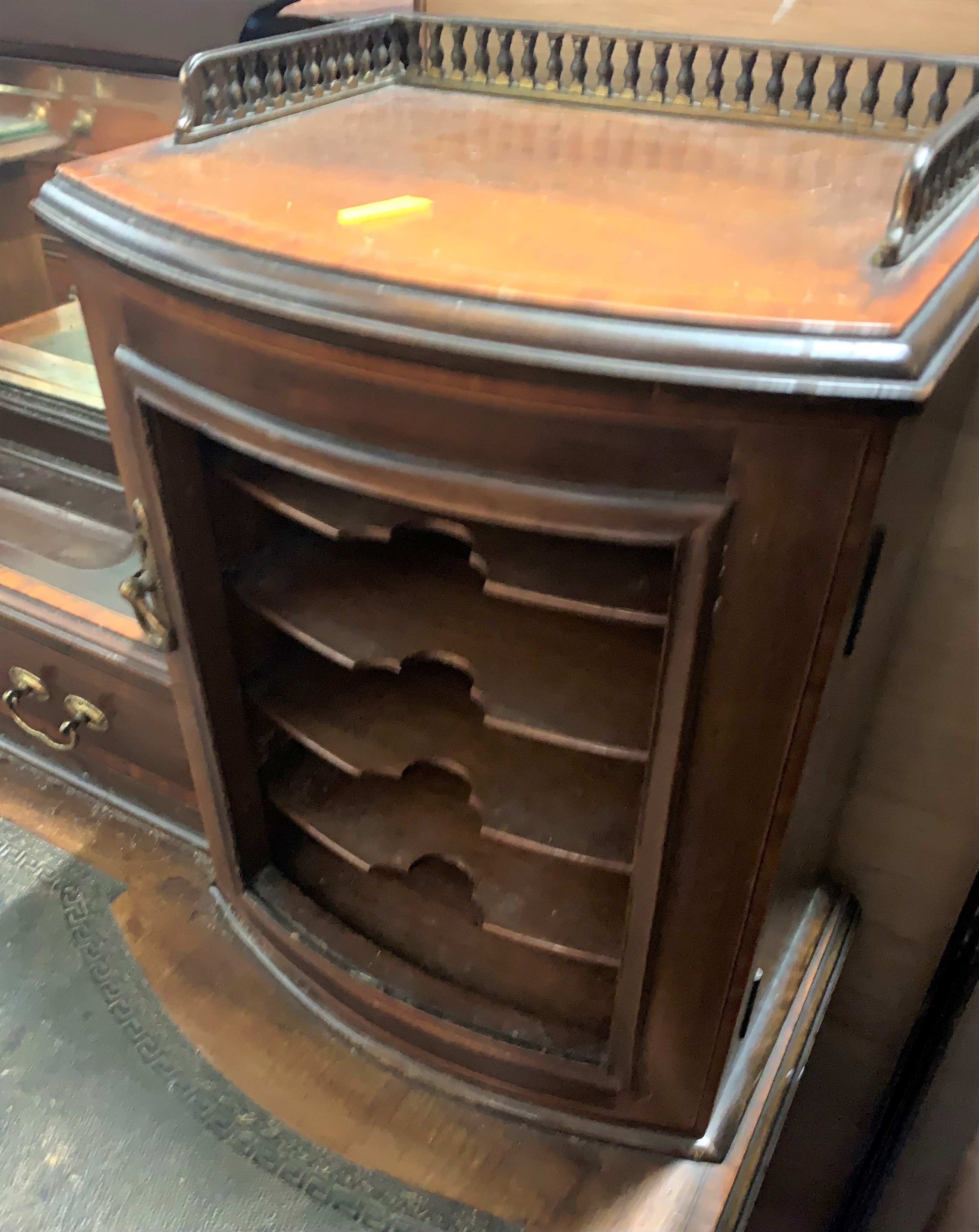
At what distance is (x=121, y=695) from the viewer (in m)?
0.99

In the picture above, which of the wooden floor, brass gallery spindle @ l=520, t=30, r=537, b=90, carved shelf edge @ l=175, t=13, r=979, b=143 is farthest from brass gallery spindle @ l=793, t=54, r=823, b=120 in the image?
the wooden floor

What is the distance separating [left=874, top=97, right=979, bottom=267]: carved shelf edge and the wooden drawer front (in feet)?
2.48

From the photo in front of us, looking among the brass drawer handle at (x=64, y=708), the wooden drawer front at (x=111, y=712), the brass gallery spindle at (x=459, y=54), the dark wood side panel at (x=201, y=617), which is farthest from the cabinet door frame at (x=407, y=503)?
the brass gallery spindle at (x=459, y=54)

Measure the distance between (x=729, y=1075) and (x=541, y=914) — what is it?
235mm

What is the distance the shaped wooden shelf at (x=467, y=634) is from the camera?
637 mm

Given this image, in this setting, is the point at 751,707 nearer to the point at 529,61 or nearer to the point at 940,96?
the point at 940,96

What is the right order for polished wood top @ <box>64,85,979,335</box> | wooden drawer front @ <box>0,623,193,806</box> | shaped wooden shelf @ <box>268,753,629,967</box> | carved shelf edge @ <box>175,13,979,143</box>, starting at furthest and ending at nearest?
wooden drawer front @ <box>0,623,193,806</box>
shaped wooden shelf @ <box>268,753,629,967</box>
carved shelf edge @ <box>175,13,979,143</box>
polished wood top @ <box>64,85,979,335</box>

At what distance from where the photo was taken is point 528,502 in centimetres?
49

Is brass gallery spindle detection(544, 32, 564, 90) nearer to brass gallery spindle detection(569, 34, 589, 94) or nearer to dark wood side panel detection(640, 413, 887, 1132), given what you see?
brass gallery spindle detection(569, 34, 589, 94)

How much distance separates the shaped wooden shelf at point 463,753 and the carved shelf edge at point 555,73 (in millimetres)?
444

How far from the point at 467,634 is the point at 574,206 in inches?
12.4

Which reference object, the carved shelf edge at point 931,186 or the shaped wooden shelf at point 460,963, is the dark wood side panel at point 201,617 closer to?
the shaped wooden shelf at point 460,963

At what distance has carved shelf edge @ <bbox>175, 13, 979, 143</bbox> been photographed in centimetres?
66

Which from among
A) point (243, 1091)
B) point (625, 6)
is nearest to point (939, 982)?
point (243, 1091)
